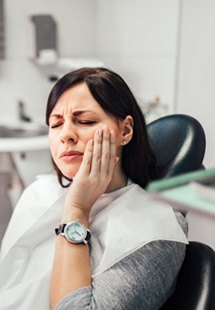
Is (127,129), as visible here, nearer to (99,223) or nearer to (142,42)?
(99,223)

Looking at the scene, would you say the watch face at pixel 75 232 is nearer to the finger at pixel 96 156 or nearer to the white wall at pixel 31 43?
the finger at pixel 96 156

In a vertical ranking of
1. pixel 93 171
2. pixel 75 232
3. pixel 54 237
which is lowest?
pixel 54 237

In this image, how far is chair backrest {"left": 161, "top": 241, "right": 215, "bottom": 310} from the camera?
2.76ft

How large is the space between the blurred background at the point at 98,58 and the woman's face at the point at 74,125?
977 mm

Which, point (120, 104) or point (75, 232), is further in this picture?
point (120, 104)

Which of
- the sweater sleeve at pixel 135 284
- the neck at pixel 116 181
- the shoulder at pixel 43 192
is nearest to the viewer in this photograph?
the sweater sleeve at pixel 135 284

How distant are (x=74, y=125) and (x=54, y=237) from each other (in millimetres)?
312

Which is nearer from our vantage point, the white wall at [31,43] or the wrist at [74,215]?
the wrist at [74,215]

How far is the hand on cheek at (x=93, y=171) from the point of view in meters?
0.89

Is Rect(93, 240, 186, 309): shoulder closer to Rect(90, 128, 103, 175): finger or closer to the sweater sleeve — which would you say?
the sweater sleeve

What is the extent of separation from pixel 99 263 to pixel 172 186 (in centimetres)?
58

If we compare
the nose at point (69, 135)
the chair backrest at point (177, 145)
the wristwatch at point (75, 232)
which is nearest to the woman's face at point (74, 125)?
the nose at point (69, 135)

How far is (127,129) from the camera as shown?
1.01 metres

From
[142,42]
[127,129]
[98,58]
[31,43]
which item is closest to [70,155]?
[127,129]
